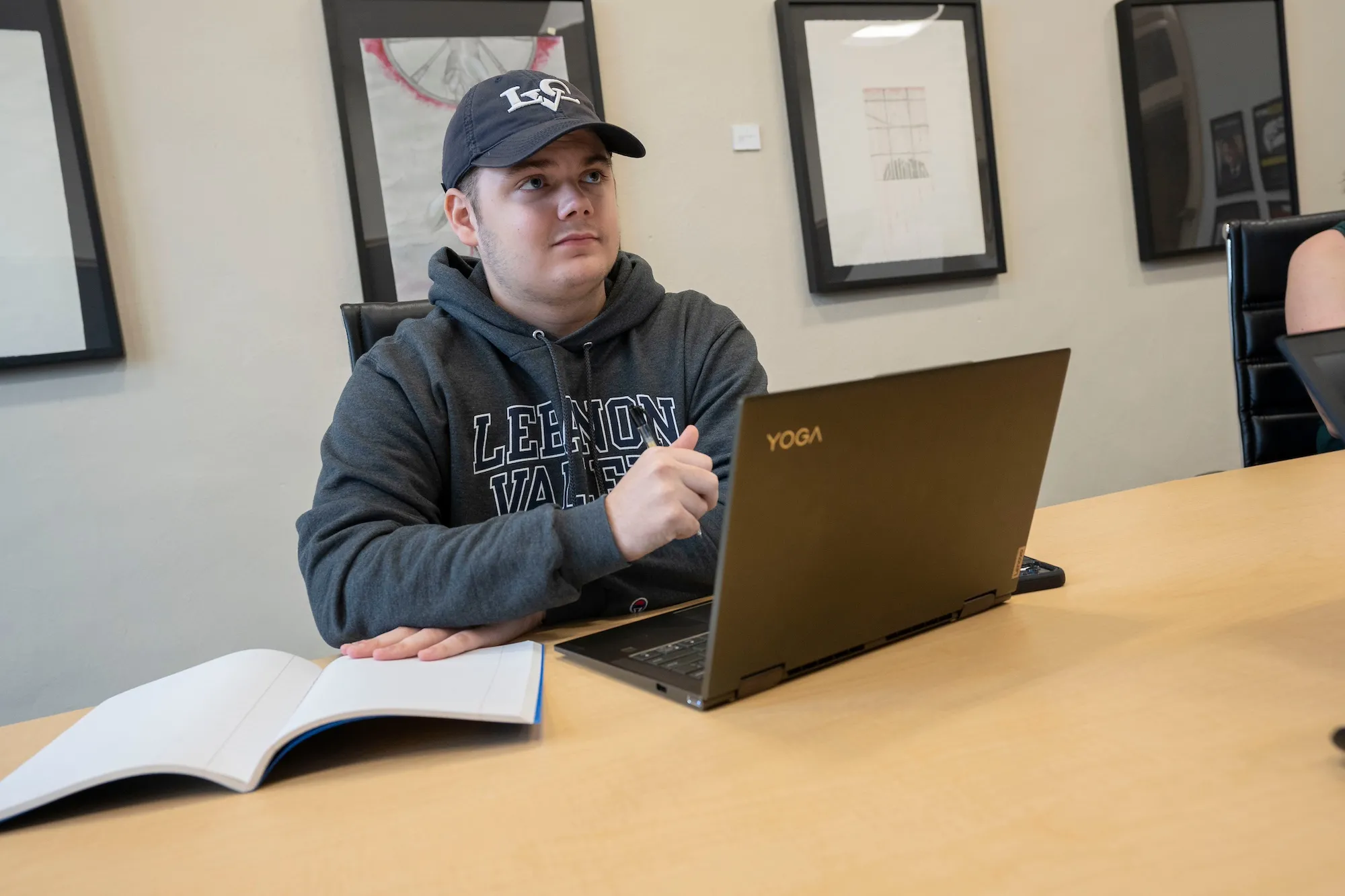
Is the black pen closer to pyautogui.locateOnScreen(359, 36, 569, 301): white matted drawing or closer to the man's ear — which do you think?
the man's ear

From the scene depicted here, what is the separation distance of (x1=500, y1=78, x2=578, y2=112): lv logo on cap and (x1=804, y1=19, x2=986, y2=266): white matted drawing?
1.30m

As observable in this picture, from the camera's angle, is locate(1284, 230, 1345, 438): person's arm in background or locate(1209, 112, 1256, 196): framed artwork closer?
locate(1284, 230, 1345, 438): person's arm in background

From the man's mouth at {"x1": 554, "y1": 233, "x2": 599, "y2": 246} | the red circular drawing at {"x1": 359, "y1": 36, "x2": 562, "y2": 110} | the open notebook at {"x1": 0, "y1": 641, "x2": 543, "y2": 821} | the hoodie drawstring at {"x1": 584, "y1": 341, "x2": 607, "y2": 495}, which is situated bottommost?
the open notebook at {"x1": 0, "y1": 641, "x2": 543, "y2": 821}

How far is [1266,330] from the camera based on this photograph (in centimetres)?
171

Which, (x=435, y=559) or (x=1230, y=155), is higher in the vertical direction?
(x=1230, y=155)

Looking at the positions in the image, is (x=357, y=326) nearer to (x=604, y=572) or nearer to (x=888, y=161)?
(x=604, y=572)

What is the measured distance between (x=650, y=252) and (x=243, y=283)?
0.92 m

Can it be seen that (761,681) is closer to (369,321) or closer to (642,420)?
(642,420)

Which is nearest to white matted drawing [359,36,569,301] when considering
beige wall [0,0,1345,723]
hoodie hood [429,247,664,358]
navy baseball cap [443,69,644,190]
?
beige wall [0,0,1345,723]

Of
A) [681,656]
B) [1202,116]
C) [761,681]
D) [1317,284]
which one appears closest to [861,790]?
[761,681]

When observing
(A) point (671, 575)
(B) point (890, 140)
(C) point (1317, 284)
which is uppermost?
(B) point (890, 140)

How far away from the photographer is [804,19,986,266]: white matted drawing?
2359mm

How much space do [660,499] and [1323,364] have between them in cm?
49

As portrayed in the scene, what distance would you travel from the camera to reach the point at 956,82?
8.14ft
